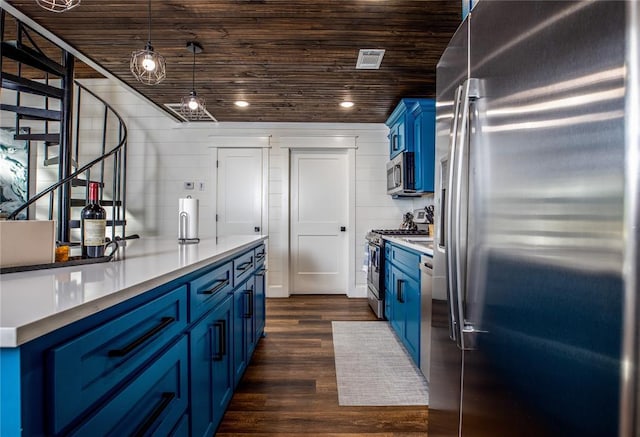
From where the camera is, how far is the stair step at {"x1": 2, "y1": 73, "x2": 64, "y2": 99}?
9.87 feet

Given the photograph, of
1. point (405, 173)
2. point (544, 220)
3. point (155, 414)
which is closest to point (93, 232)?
point (155, 414)

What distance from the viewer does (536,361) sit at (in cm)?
81

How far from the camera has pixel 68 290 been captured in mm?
854

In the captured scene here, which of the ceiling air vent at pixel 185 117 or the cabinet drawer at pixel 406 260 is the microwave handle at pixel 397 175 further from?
the ceiling air vent at pixel 185 117

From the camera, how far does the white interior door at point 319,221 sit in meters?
5.11

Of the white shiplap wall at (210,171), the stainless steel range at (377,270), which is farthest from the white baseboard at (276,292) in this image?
the stainless steel range at (377,270)

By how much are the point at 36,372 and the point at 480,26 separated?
1.37 metres

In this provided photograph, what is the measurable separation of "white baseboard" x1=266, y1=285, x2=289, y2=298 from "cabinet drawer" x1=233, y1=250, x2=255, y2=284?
2315 millimetres

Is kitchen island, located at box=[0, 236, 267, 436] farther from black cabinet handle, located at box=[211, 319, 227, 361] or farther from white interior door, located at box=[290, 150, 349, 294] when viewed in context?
white interior door, located at box=[290, 150, 349, 294]

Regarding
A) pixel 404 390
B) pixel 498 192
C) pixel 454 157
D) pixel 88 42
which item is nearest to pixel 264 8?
pixel 88 42

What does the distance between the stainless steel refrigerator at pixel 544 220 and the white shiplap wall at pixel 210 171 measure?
147 inches

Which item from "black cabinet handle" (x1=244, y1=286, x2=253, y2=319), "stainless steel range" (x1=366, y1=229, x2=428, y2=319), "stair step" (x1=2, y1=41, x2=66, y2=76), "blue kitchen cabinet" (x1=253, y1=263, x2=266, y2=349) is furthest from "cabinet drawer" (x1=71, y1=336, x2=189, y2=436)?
"stair step" (x1=2, y1=41, x2=66, y2=76)

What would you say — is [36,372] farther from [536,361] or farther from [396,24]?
[396,24]

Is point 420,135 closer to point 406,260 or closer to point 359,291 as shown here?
point 406,260
